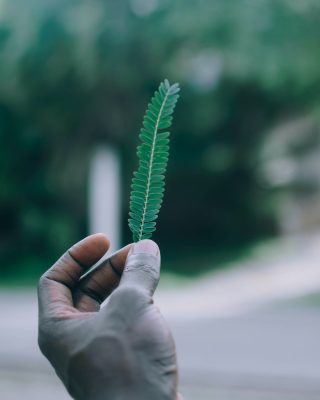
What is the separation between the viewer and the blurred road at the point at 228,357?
6.36 metres

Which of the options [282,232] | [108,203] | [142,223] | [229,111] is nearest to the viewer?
[142,223]

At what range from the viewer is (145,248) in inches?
54.2

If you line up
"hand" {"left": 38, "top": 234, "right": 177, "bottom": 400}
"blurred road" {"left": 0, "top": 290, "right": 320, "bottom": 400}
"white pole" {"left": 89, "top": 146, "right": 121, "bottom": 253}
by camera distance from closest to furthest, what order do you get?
1. "hand" {"left": 38, "top": 234, "right": 177, "bottom": 400}
2. "blurred road" {"left": 0, "top": 290, "right": 320, "bottom": 400}
3. "white pole" {"left": 89, "top": 146, "right": 121, "bottom": 253}

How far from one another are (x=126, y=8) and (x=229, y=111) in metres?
3.30

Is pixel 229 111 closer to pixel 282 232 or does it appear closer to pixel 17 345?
pixel 282 232

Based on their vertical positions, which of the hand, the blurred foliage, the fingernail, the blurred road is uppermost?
the blurred foliage

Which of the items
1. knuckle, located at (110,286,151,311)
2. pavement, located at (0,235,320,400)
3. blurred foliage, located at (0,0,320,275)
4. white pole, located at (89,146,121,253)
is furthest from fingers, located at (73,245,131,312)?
white pole, located at (89,146,121,253)

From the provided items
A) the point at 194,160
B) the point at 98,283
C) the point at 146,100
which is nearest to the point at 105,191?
the point at 146,100

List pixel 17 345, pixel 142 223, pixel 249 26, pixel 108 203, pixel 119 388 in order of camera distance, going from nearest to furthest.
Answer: pixel 119 388, pixel 142 223, pixel 17 345, pixel 249 26, pixel 108 203

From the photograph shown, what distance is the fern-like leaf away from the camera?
1.43m

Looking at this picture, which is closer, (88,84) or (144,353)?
(144,353)

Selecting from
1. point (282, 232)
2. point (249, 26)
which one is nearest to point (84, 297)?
point (249, 26)

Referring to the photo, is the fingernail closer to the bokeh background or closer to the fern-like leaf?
the fern-like leaf

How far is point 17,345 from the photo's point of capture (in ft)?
26.6
